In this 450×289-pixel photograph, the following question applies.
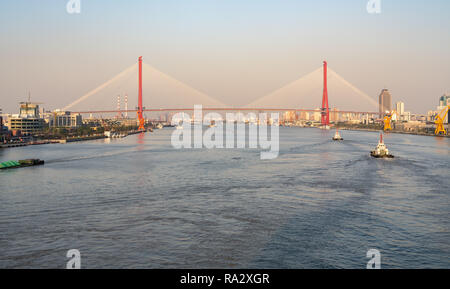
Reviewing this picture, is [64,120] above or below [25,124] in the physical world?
above

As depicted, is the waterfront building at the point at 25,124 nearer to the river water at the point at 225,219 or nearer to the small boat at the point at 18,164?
the small boat at the point at 18,164

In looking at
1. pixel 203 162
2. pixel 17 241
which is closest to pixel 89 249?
pixel 17 241

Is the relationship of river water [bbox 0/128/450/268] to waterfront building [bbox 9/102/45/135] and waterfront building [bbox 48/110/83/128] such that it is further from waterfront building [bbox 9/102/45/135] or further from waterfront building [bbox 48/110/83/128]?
waterfront building [bbox 48/110/83/128]

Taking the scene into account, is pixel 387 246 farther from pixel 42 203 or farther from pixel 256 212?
pixel 42 203

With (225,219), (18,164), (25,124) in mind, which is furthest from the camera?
(25,124)

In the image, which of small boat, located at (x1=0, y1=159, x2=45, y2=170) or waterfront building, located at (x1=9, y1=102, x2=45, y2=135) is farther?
waterfront building, located at (x1=9, y1=102, x2=45, y2=135)

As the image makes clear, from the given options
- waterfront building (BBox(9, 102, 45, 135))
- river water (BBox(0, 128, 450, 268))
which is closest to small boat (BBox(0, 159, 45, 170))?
river water (BBox(0, 128, 450, 268))

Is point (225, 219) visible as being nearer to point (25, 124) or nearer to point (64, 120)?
point (25, 124)

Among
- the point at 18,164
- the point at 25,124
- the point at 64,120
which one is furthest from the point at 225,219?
the point at 64,120

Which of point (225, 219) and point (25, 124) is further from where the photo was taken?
point (25, 124)
